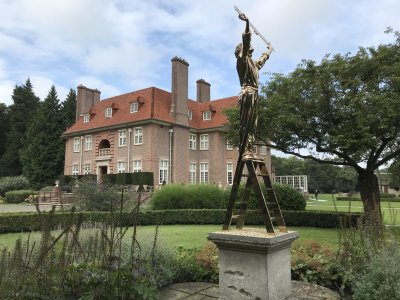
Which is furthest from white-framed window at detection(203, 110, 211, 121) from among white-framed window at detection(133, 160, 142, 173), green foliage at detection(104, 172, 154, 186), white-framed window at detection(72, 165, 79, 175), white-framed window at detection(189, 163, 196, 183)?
white-framed window at detection(72, 165, 79, 175)

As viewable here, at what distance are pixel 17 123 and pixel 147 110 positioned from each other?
3347 centimetres

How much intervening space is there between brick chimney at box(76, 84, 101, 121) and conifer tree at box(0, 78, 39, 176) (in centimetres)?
1636

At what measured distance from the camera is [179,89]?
3469 centimetres

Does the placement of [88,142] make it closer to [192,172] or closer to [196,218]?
[192,172]

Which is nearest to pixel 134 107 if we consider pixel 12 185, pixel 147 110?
pixel 147 110

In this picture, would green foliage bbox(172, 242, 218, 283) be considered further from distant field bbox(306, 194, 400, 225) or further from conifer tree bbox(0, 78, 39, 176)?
Answer: conifer tree bbox(0, 78, 39, 176)

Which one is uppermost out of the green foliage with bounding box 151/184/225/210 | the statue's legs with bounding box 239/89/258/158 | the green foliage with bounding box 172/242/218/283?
the statue's legs with bounding box 239/89/258/158

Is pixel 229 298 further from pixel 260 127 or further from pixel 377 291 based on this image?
pixel 260 127

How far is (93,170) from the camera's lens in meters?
38.1

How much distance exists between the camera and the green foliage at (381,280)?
4.42 meters

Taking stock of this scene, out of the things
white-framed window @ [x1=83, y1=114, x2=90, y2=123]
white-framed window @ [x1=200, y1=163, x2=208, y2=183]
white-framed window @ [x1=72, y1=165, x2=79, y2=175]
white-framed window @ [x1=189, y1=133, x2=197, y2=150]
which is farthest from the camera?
white-framed window @ [x1=83, y1=114, x2=90, y2=123]

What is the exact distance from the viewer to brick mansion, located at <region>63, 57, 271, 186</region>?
33.4m

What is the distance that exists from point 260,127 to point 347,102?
3614 mm

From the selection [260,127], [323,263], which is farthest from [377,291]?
[260,127]
